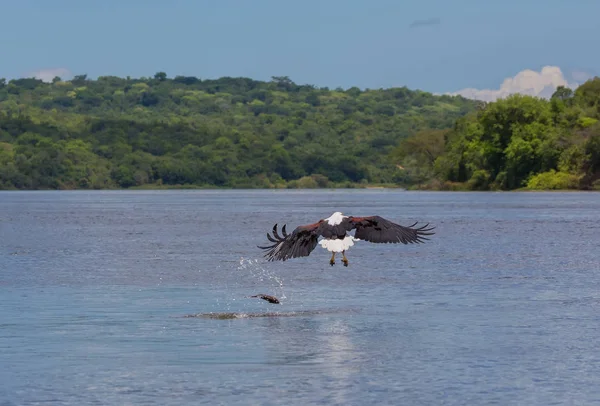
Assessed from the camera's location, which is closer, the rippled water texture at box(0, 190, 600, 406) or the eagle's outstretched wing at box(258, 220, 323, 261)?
the rippled water texture at box(0, 190, 600, 406)

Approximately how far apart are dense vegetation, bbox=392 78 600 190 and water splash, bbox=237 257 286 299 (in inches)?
3975

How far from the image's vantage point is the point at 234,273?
39.8m

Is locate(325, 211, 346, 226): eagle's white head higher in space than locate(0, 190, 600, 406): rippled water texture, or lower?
higher

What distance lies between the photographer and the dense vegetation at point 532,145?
5758 inches

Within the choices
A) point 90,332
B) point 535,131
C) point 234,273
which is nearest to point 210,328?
point 90,332

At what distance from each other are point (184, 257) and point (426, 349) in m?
25.1

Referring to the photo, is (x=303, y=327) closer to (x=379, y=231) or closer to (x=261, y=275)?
(x=379, y=231)

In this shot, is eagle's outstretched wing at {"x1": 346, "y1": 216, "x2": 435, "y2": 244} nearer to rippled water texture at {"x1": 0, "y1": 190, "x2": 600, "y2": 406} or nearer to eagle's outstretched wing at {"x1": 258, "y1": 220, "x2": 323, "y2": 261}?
eagle's outstretched wing at {"x1": 258, "y1": 220, "x2": 323, "y2": 261}

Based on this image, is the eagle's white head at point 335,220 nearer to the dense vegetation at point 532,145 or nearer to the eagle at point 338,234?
the eagle at point 338,234

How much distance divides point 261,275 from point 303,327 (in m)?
13.1

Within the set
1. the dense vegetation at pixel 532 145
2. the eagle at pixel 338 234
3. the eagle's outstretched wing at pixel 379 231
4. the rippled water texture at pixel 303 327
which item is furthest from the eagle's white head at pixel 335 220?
the dense vegetation at pixel 532 145

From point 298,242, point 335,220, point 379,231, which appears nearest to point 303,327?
point 298,242

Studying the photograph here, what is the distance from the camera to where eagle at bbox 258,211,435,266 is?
2392 cm

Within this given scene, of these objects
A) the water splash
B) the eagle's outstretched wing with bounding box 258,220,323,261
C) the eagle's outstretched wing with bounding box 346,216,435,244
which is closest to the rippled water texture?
the water splash
